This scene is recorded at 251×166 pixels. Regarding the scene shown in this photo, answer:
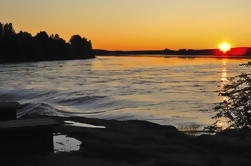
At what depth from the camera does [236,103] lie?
8859 mm

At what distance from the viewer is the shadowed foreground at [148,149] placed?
7273 millimetres

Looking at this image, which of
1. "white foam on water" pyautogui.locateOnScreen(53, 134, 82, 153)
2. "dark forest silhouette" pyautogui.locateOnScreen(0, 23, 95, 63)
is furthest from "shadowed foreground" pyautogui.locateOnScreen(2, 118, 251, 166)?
"dark forest silhouette" pyautogui.locateOnScreen(0, 23, 95, 63)

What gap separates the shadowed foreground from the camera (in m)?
7.27

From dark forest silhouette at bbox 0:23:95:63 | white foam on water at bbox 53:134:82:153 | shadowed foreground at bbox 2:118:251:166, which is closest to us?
shadowed foreground at bbox 2:118:251:166

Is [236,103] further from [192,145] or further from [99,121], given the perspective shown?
[99,121]

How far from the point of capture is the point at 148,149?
8.30m

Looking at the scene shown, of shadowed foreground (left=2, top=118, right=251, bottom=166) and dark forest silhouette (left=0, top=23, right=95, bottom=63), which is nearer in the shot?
shadowed foreground (left=2, top=118, right=251, bottom=166)

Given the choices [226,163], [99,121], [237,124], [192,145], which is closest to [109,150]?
[192,145]

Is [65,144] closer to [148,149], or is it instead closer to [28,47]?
[148,149]

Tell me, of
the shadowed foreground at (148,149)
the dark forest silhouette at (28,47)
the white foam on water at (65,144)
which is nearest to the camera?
the shadowed foreground at (148,149)

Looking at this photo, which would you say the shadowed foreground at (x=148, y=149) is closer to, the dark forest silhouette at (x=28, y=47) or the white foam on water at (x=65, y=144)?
the white foam on water at (x=65, y=144)

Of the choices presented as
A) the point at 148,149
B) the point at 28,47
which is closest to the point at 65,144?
the point at 148,149

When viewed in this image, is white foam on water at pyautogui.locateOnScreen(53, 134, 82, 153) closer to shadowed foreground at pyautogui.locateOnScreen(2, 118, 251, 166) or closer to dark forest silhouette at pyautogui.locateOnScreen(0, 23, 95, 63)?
shadowed foreground at pyautogui.locateOnScreen(2, 118, 251, 166)

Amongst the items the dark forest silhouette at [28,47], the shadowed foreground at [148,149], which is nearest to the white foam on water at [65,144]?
the shadowed foreground at [148,149]
